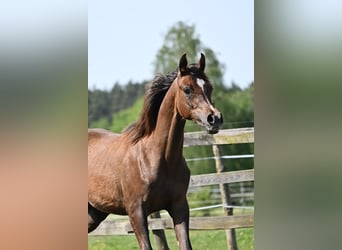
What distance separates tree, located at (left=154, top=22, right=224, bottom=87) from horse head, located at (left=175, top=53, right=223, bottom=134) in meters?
0.05

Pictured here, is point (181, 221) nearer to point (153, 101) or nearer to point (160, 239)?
point (160, 239)

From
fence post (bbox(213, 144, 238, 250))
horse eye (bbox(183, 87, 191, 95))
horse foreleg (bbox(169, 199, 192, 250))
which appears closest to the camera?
horse eye (bbox(183, 87, 191, 95))

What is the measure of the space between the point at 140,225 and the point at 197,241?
0.42 m

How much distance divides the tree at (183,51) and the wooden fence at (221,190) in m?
0.37

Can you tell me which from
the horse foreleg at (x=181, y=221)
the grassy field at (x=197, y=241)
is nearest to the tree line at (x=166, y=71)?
the horse foreleg at (x=181, y=221)

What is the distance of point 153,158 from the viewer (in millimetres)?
4391

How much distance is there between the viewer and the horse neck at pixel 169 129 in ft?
14.3

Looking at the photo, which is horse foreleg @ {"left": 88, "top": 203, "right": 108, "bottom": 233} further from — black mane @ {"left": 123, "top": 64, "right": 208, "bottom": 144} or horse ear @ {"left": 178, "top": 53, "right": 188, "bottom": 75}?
horse ear @ {"left": 178, "top": 53, "right": 188, "bottom": 75}

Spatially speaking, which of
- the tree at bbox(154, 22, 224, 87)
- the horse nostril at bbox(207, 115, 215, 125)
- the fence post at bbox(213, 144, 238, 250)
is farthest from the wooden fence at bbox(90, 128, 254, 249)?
the tree at bbox(154, 22, 224, 87)

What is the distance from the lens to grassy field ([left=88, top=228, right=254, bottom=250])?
4.43 m

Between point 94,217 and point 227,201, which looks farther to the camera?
point 227,201

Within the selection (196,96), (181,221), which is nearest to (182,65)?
(196,96)
